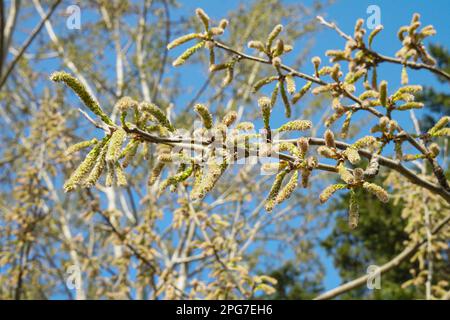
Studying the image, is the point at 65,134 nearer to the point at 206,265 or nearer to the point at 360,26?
the point at 206,265

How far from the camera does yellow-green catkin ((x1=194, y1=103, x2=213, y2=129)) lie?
4.83ft

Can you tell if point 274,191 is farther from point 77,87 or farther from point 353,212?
point 77,87

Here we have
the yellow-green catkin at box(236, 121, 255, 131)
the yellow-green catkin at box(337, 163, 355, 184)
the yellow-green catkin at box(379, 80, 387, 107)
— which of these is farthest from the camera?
the yellow-green catkin at box(379, 80, 387, 107)

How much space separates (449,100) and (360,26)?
17.0 metres

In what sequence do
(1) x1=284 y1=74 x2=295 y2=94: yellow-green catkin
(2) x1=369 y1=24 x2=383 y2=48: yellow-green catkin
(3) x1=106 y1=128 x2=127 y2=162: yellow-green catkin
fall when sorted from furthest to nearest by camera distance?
(2) x1=369 y1=24 x2=383 y2=48: yellow-green catkin, (1) x1=284 y1=74 x2=295 y2=94: yellow-green catkin, (3) x1=106 y1=128 x2=127 y2=162: yellow-green catkin

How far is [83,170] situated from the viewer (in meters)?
1.38

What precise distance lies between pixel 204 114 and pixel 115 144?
0.30 meters

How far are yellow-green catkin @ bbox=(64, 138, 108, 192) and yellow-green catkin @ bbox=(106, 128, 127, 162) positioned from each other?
0.07m

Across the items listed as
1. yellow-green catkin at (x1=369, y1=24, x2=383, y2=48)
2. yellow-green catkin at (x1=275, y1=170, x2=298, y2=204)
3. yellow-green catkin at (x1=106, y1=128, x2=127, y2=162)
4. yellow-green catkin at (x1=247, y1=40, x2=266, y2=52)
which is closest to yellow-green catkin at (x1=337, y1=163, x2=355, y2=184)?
yellow-green catkin at (x1=275, y1=170, x2=298, y2=204)

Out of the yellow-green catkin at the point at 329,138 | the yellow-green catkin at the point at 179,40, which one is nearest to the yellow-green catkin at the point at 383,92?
the yellow-green catkin at the point at 329,138

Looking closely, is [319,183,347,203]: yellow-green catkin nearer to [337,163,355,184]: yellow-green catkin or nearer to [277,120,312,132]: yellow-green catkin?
[337,163,355,184]: yellow-green catkin

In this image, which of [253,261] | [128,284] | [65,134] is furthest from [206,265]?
[253,261]

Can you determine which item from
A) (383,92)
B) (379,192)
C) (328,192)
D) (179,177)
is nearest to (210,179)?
(179,177)

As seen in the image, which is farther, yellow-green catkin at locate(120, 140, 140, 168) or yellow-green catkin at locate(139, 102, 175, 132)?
yellow-green catkin at locate(120, 140, 140, 168)
